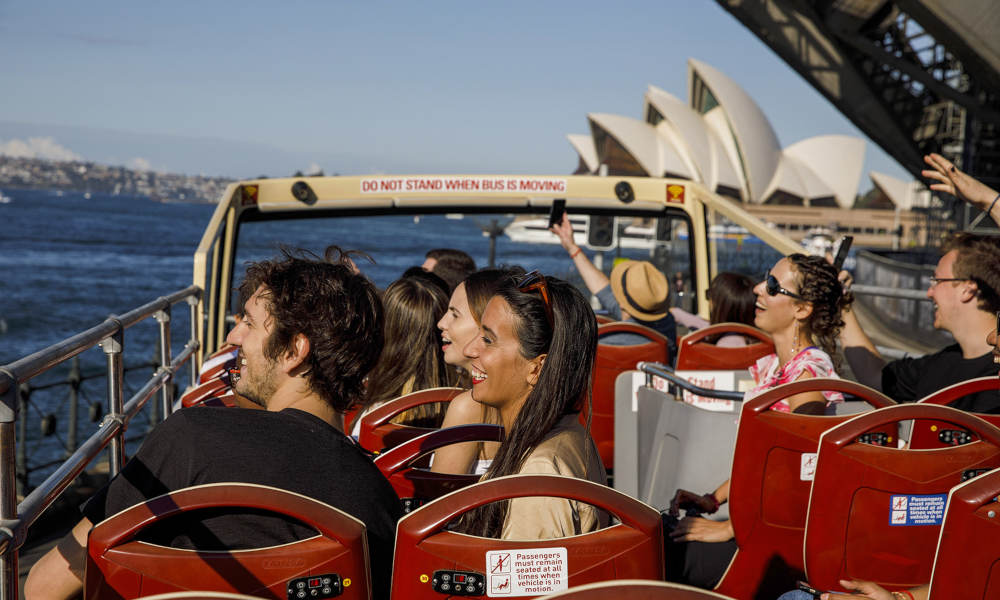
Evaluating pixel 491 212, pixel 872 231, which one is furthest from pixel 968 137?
pixel 872 231

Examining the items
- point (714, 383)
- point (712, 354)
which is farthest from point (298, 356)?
point (712, 354)

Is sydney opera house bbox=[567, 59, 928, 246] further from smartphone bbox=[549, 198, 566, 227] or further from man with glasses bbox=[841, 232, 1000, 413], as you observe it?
man with glasses bbox=[841, 232, 1000, 413]

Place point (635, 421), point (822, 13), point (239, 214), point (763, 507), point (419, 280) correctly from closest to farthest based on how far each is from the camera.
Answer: point (763, 507), point (419, 280), point (635, 421), point (239, 214), point (822, 13)

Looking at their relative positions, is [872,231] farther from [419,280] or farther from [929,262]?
[419,280]

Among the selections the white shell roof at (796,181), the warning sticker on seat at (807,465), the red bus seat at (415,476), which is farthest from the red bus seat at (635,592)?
the white shell roof at (796,181)

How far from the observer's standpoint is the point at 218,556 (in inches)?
59.7

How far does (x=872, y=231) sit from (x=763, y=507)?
94881mm

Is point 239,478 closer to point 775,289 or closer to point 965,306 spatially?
point 775,289

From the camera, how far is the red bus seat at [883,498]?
2.39 metres

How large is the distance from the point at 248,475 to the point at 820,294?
266cm

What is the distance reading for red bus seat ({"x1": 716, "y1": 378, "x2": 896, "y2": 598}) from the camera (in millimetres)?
2699

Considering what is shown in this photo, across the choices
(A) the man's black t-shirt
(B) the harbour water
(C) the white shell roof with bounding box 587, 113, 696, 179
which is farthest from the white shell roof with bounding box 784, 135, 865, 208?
(A) the man's black t-shirt

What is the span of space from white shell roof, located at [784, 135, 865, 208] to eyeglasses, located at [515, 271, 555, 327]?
7771cm

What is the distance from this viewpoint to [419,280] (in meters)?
3.78
